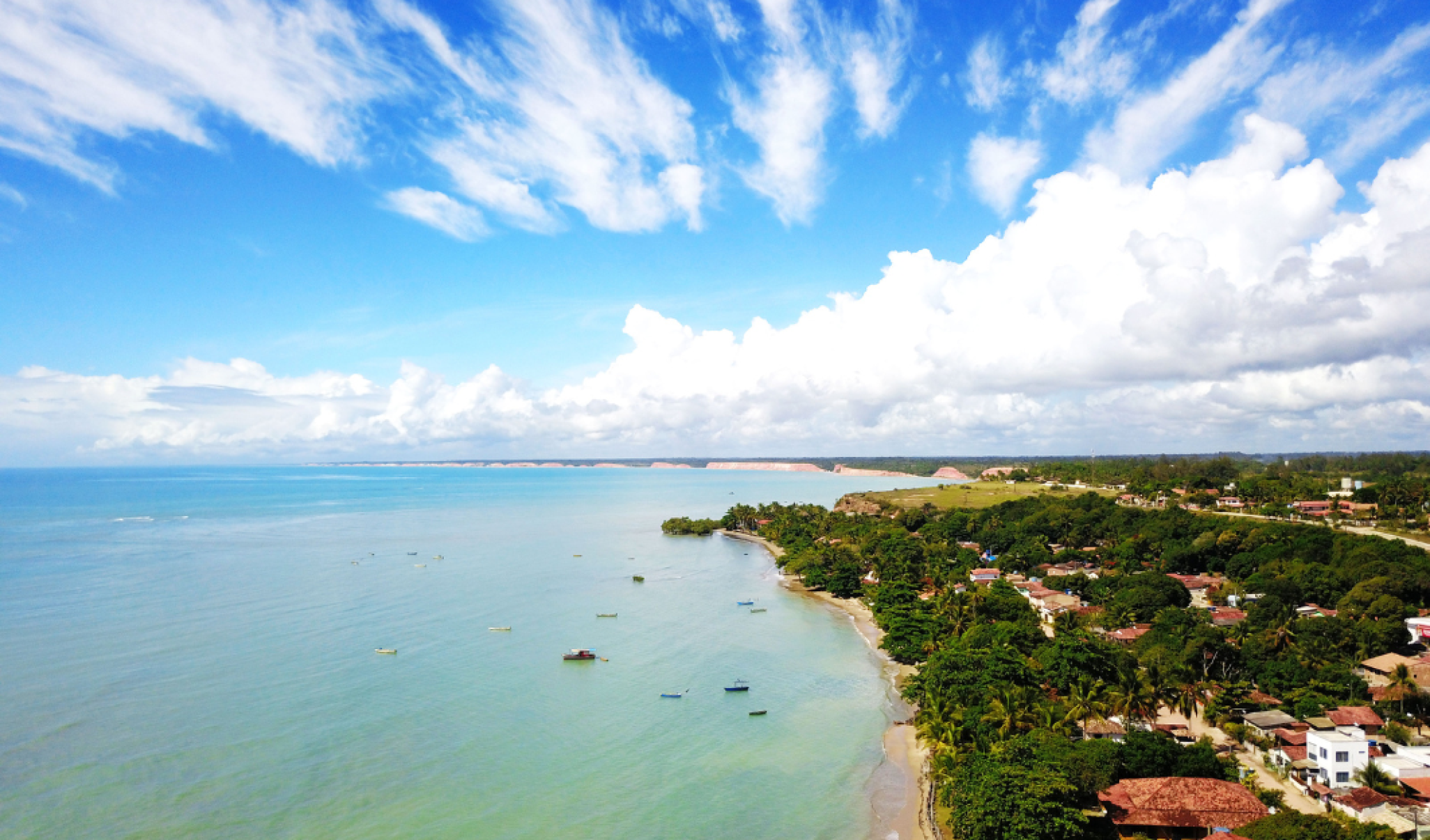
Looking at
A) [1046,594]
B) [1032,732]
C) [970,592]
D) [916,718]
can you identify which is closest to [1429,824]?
[1032,732]

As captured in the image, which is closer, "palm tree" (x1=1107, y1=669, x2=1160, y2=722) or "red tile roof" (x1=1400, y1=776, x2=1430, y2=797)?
"red tile roof" (x1=1400, y1=776, x2=1430, y2=797)

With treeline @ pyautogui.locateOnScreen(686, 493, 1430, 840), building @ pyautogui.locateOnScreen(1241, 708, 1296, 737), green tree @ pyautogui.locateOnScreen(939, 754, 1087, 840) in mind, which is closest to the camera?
green tree @ pyautogui.locateOnScreen(939, 754, 1087, 840)

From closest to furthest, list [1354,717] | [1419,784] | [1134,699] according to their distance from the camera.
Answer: [1419,784], [1354,717], [1134,699]

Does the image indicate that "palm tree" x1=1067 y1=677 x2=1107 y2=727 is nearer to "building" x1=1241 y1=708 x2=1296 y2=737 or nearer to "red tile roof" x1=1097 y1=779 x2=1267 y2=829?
"building" x1=1241 y1=708 x2=1296 y2=737

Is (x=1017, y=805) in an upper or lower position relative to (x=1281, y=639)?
lower

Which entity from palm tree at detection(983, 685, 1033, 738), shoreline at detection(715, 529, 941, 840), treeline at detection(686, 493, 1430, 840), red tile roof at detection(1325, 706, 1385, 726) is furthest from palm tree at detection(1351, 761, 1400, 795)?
shoreline at detection(715, 529, 941, 840)

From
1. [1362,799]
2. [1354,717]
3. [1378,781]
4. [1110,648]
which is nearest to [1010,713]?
[1110,648]

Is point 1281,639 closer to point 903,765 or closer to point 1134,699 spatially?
point 1134,699
